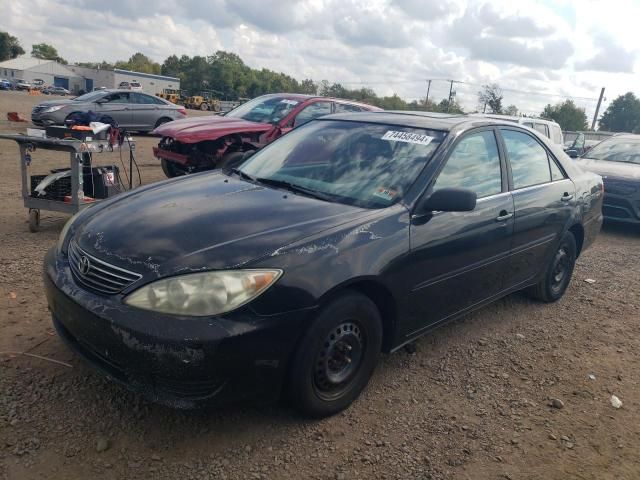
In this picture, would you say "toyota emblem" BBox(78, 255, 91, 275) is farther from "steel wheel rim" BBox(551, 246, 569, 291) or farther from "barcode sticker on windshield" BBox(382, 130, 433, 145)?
"steel wheel rim" BBox(551, 246, 569, 291)

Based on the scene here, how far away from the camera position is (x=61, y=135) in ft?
18.4

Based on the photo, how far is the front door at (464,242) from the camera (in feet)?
10.3

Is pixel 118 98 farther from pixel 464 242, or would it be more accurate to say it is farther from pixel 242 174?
pixel 464 242

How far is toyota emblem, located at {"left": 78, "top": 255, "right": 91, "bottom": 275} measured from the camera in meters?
2.62

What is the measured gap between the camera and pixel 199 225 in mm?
2744

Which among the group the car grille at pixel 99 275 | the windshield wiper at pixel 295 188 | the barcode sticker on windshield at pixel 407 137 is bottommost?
the car grille at pixel 99 275

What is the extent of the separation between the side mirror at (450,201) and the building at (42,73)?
107 m

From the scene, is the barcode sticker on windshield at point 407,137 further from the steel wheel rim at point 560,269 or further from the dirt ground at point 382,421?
the steel wheel rim at point 560,269

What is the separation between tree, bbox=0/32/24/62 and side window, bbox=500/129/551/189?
127 m

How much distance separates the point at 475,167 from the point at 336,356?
68.7 inches

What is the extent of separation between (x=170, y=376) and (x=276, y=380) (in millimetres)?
491

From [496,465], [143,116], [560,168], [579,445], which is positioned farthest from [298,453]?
[143,116]

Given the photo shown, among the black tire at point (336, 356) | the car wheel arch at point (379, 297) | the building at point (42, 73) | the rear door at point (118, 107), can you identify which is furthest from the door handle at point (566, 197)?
the building at point (42, 73)

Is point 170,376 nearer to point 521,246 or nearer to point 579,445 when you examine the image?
point 579,445
